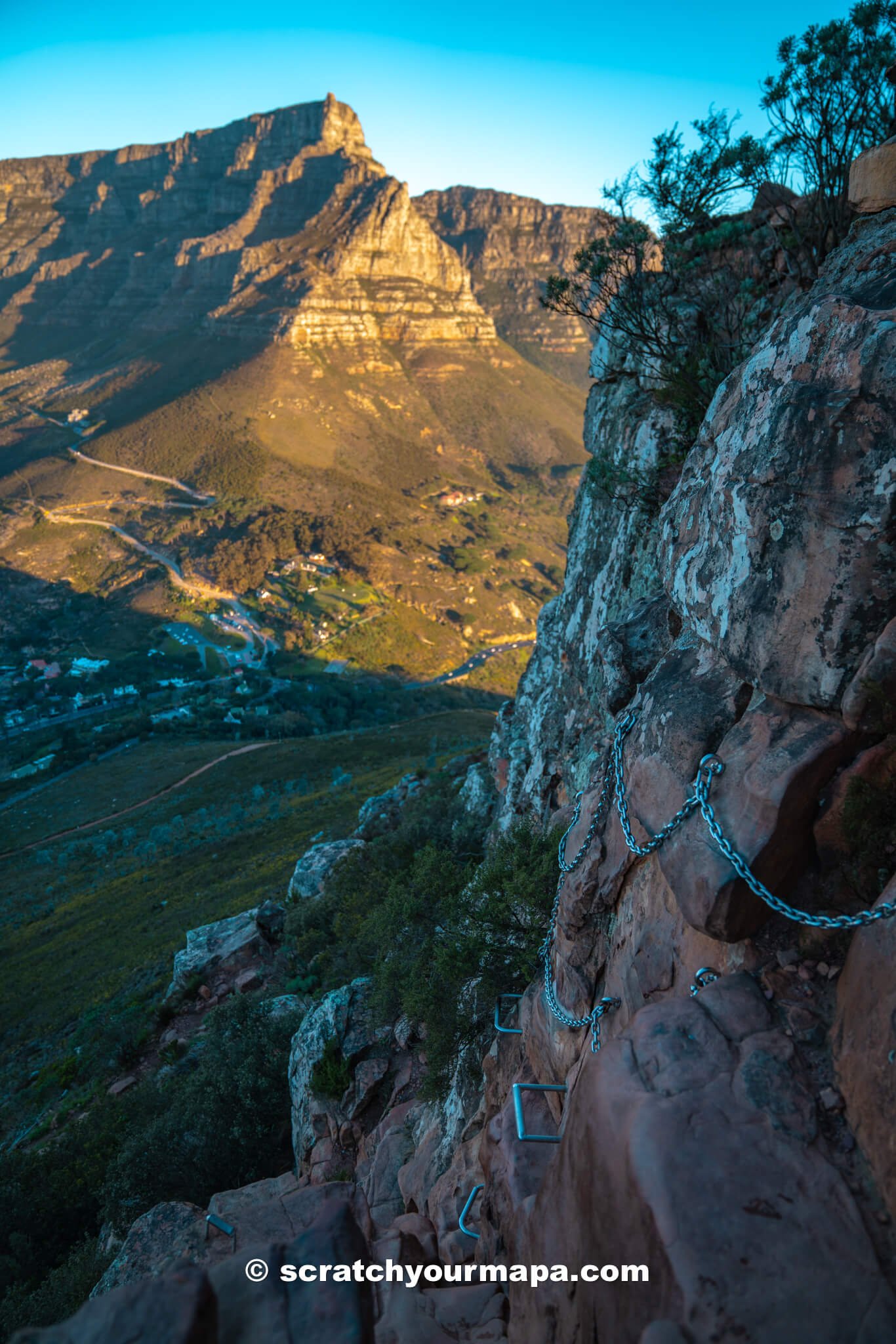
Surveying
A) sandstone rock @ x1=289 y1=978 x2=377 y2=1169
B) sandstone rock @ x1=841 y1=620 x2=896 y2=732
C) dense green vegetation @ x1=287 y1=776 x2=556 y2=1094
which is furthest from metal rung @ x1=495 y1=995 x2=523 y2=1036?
sandstone rock @ x1=841 y1=620 x2=896 y2=732

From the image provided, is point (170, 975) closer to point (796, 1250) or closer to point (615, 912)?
point (615, 912)

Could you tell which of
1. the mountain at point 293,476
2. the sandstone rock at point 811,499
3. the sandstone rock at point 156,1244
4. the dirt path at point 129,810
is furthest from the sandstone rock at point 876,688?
the mountain at point 293,476

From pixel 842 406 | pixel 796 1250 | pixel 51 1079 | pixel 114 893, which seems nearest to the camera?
pixel 796 1250

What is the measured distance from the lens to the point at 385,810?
99.0ft

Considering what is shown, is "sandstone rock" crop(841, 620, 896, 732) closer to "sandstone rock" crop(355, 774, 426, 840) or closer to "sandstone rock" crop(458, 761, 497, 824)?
"sandstone rock" crop(458, 761, 497, 824)

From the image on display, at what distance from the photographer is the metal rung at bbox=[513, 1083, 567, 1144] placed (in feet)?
22.6

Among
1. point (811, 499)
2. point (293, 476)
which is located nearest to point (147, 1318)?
point (811, 499)

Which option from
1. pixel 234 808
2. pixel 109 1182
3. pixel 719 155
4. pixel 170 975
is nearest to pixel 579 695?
pixel 719 155

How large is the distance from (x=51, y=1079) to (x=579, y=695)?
22134 mm

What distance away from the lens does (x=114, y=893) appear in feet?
131

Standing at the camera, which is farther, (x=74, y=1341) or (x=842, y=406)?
(x=842, y=406)

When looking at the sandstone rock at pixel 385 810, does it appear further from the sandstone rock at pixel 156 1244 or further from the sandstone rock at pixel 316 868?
the sandstone rock at pixel 156 1244

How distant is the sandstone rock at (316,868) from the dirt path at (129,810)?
34941mm

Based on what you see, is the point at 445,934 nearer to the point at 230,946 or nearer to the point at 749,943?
the point at 749,943
